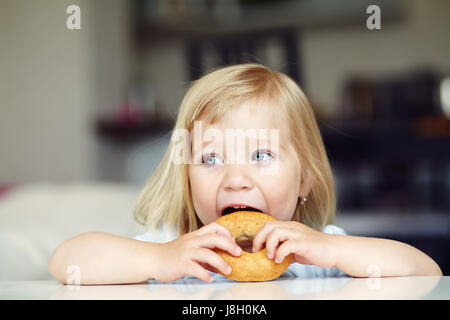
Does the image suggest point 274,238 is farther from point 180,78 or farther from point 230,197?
point 180,78

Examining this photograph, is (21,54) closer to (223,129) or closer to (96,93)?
(96,93)

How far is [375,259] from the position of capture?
48 centimetres

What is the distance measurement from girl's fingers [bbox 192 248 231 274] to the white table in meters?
0.01

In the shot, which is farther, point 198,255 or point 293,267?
point 293,267

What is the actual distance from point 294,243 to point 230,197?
0.08m

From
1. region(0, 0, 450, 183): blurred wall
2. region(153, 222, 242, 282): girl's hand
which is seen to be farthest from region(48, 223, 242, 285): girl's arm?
region(0, 0, 450, 183): blurred wall

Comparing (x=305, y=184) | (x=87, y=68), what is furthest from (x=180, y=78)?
(x=305, y=184)

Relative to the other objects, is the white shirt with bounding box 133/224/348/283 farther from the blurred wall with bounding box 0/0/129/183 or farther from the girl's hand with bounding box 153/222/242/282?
the blurred wall with bounding box 0/0/129/183

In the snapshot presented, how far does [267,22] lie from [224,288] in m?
2.35

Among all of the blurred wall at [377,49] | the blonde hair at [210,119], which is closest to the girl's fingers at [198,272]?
the blonde hair at [210,119]

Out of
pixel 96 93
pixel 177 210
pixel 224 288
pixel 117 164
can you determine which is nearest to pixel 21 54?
pixel 96 93

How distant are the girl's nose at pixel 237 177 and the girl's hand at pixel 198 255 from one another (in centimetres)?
5

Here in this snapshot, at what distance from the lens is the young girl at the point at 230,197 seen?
0.45 meters
